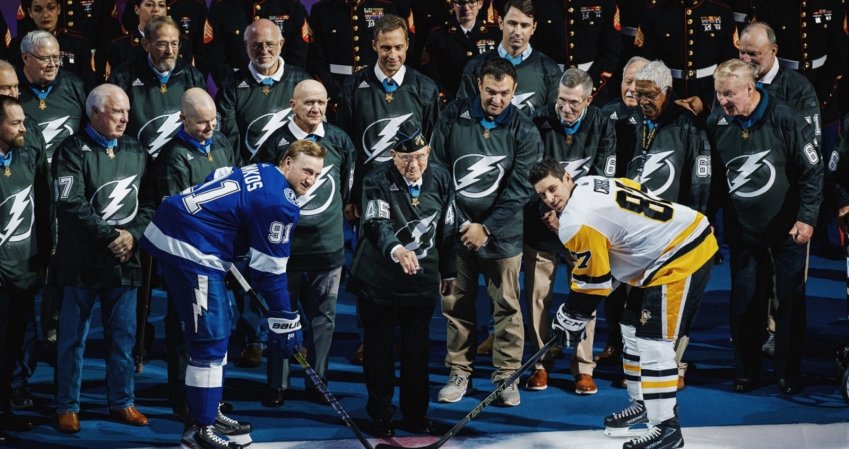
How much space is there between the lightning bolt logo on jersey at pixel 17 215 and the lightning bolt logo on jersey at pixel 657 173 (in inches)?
116

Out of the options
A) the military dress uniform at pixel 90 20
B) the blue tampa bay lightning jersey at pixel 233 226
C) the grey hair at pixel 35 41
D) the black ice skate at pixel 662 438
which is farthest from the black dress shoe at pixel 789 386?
the military dress uniform at pixel 90 20

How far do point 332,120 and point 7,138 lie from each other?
2.19 m

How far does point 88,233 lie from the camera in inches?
231

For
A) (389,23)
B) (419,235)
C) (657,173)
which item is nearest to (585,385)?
(657,173)

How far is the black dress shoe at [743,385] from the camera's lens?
6.55 m

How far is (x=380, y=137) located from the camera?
22.4 ft

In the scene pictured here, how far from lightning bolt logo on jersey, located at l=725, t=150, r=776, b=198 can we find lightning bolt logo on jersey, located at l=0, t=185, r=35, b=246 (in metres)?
3.40

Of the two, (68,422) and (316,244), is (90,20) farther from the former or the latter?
(68,422)

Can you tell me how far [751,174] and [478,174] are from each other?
4.50 feet

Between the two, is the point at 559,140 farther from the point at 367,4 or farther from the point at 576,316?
the point at 367,4

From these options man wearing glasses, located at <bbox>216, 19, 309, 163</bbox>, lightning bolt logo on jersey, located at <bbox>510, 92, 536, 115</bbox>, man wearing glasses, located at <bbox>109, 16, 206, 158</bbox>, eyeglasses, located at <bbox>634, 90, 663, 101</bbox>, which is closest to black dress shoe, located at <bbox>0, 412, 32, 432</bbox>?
man wearing glasses, located at <bbox>109, 16, 206, 158</bbox>

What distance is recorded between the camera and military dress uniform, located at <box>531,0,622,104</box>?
783 cm

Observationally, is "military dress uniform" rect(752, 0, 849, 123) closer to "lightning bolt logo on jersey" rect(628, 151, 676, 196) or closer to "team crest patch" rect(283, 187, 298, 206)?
"lightning bolt logo on jersey" rect(628, 151, 676, 196)

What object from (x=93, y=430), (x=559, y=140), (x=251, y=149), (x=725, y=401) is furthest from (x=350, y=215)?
(x=725, y=401)
